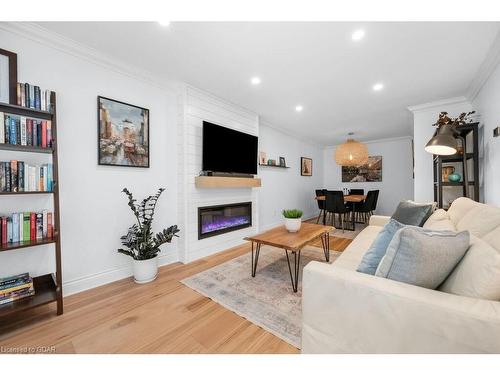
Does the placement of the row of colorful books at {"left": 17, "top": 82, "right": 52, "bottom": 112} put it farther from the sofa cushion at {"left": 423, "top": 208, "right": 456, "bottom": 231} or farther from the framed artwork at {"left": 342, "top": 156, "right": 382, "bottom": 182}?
the framed artwork at {"left": 342, "top": 156, "right": 382, "bottom": 182}

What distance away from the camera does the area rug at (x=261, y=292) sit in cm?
163

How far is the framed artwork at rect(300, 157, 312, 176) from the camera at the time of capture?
618 cm

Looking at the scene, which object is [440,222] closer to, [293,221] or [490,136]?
[293,221]

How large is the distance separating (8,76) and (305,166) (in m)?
5.89

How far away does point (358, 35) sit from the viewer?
187 cm

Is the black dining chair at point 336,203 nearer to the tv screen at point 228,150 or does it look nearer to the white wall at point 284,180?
the white wall at point 284,180

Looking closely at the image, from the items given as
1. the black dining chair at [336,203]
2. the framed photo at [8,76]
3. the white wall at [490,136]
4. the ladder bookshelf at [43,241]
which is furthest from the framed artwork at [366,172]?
the framed photo at [8,76]

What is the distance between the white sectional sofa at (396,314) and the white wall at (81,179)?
7.17 feet

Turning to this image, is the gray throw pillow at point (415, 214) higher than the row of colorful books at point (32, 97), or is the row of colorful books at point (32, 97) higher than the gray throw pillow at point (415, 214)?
the row of colorful books at point (32, 97)

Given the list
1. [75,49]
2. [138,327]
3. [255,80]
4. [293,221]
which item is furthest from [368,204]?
[75,49]

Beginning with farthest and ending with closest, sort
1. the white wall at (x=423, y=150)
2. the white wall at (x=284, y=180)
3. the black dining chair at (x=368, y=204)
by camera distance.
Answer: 1. the black dining chair at (x=368, y=204)
2. the white wall at (x=284, y=180)
3. the white wall at (x=423, y=150)

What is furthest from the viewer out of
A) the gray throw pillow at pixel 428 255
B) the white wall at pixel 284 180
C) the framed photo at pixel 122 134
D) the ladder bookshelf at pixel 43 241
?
the white wall at pixel 284 180

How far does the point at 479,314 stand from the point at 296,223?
1823 millimetres

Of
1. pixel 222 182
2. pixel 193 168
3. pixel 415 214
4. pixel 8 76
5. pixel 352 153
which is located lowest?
pixel 415 214
